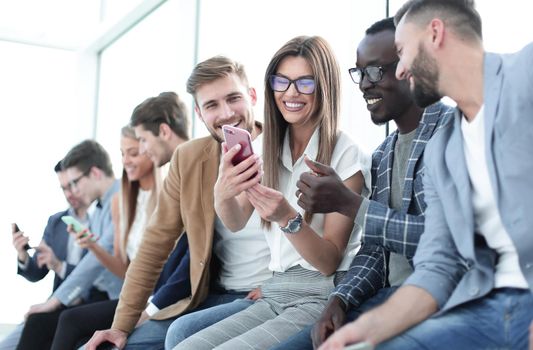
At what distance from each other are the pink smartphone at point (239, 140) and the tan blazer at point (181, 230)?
51cm

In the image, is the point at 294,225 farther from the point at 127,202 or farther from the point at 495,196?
the point at 127,202

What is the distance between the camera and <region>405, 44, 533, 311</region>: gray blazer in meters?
1.61

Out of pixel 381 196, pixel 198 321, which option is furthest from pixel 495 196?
pixel 198 321

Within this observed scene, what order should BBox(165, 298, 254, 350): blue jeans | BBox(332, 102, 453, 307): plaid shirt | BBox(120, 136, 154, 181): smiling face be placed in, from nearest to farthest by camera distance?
BBox(332, 102, 453, 307): plaid shirt < BBox(165, 298, 254, 350): blue jeans < BBox(120, 136, 154, 181): smiling face

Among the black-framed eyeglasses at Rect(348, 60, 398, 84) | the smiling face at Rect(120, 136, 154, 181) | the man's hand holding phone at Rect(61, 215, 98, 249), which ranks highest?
the black-framed eyeglasses at Rect(348, 60, 398, 84)

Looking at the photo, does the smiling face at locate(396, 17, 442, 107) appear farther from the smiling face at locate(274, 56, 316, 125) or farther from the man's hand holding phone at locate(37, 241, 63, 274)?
the man's hand holding phone at locate(37, 241, 63, 274)

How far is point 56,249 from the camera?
4344 millimetres

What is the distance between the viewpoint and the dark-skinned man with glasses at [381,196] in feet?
6.43

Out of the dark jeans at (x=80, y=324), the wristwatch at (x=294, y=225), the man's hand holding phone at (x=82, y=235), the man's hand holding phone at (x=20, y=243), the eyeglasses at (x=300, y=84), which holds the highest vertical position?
the eyeglasses at (x=300, y=84)

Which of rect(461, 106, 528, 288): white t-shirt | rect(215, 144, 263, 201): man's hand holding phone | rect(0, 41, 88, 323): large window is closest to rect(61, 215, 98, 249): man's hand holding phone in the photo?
rect(215, 144, 263, 201): man's hand holding phone

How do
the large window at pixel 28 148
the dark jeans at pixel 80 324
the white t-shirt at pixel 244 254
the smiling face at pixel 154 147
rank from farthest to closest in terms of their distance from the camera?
the large window at pixel 28 148, the smiling face at pixel 154 147, the dark jeans at pixel 80 324, the white t-shirt at pixel 244 254

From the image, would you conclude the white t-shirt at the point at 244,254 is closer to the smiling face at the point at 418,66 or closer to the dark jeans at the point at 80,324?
the dark jeans at the point at 80,324

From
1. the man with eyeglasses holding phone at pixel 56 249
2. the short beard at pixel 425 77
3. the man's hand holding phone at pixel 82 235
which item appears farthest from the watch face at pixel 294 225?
the man with eyeglasses holding phone at pixel 56 249

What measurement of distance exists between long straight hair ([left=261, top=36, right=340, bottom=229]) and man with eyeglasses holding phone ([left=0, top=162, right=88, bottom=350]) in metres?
2.08
